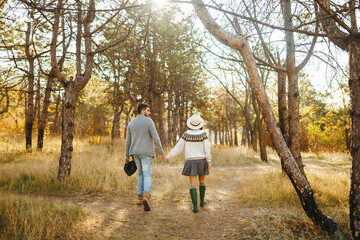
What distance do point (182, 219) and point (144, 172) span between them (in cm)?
125

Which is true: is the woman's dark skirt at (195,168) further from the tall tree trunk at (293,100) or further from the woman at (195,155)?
the tall tree trunk at (293,100)

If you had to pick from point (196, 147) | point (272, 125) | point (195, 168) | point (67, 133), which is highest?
point (272, 125)

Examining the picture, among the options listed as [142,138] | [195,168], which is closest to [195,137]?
[195,168]

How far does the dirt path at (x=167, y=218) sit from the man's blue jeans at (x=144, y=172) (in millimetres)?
462

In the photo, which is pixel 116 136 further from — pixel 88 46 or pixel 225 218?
pixel 225 218

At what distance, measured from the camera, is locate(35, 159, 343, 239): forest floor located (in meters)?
3.63

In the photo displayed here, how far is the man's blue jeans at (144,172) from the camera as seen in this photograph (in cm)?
487

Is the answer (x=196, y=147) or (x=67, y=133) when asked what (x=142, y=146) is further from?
(x=67, y=133)

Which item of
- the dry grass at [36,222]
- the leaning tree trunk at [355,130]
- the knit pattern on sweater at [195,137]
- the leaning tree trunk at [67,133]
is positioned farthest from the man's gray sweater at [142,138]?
the leaning tree trunk at [355,130]

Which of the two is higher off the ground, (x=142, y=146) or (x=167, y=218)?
(x=142, y=146)

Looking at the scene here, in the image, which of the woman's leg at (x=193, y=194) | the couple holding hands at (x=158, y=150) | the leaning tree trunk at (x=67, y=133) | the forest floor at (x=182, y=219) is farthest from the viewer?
the leaning tree trunk at (x=67, y=133)

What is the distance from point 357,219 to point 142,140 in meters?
3.87

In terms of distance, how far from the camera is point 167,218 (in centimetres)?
441

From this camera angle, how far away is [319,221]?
360 cm
